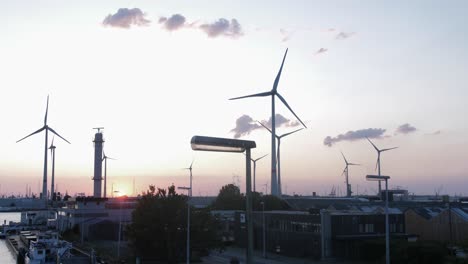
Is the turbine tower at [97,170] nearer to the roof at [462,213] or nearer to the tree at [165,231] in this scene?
the tree at [165,231]

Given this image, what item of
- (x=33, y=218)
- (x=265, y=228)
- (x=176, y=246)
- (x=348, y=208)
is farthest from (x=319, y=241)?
(x=33, y=218)

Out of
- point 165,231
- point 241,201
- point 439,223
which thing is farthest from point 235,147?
point 241,201

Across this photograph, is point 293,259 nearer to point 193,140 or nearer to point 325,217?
point 325,217

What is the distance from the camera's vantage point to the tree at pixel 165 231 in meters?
62.5

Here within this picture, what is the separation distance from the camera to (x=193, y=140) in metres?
20.8

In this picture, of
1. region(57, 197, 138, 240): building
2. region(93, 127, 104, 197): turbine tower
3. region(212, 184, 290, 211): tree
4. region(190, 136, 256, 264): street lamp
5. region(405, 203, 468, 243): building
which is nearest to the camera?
region(190, 136, 256, 264): street lamp

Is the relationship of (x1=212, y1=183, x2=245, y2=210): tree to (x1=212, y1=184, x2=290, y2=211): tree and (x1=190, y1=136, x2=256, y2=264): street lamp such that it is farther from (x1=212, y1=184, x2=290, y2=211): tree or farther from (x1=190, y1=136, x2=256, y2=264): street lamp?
→ (x1=190, y1=136, x2=256, y2=264): street lamp

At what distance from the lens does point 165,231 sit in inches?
2462

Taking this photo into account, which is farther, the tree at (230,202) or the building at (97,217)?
the tree at (230,202)

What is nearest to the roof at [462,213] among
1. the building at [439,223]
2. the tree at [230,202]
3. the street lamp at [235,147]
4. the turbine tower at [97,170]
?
the building at [439,223]

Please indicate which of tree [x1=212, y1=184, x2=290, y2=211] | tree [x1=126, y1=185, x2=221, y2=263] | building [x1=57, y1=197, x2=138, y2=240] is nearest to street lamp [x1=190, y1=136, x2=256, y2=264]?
tree [x1=126, y1=185, x2=221, y2=263]

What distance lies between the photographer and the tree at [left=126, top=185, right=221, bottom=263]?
6247cm

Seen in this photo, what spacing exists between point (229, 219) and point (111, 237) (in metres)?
25.5

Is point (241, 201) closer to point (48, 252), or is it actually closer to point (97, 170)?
point (97, 170)
